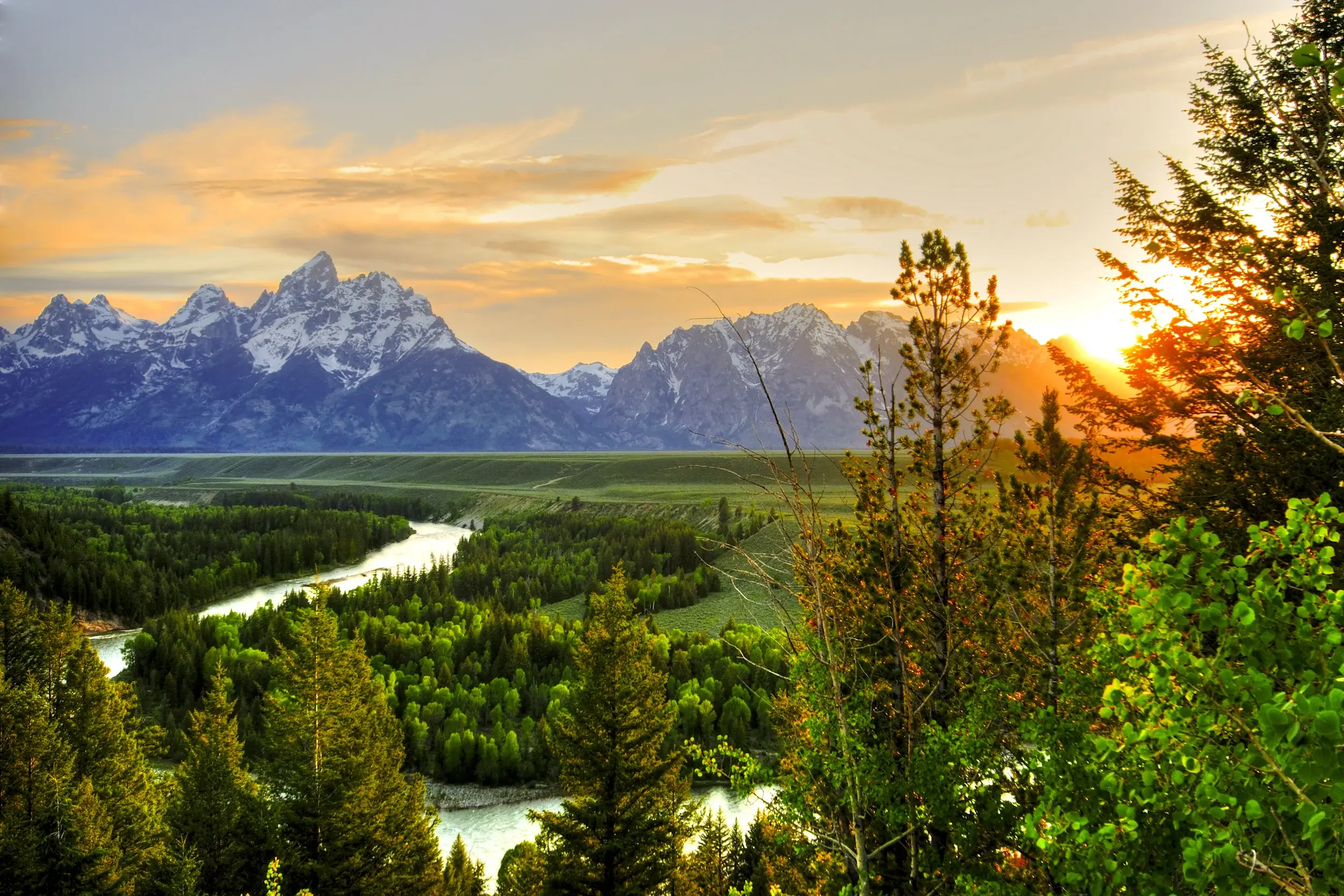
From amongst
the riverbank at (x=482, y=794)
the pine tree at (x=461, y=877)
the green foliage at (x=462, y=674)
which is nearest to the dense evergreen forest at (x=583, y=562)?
the green foliage at (x=462, y=674)

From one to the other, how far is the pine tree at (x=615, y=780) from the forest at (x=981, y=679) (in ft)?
0.30

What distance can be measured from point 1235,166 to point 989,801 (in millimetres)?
14234

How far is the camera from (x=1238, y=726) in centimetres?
500

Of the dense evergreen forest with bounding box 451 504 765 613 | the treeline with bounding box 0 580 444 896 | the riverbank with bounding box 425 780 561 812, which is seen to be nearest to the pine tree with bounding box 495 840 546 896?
the treeline with bounding box 0 580 444 896

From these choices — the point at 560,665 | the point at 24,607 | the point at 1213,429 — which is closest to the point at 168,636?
the point at 560,665

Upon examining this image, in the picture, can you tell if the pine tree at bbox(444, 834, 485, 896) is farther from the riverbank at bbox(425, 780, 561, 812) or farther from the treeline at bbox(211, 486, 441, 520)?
the treeline at bbox(211, 486, 441, 520)

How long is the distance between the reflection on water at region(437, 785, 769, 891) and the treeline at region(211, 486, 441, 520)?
136 metres

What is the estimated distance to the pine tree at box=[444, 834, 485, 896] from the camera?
77.8 ft

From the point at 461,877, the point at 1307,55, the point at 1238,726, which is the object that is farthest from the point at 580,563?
the point at 1307,55

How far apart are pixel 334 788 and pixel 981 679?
18204 millimetres

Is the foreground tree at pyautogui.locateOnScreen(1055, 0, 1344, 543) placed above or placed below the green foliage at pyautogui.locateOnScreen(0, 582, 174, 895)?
above

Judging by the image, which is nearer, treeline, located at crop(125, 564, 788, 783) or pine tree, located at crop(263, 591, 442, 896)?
pine tree, located at crop(263, 591, 442, 896)

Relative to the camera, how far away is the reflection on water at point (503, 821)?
34750 mm

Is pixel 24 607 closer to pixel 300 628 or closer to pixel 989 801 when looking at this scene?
pixel 300 628
